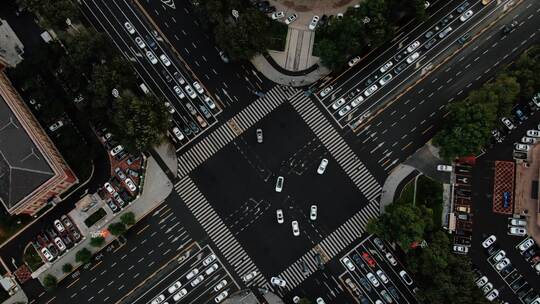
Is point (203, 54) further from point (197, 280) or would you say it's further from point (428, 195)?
point (428, 195)

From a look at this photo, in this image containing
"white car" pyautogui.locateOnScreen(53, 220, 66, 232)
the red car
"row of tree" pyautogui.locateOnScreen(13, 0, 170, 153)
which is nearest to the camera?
"row of tree" pyautogui.locateOnScreen(13, 0, 170, 153)

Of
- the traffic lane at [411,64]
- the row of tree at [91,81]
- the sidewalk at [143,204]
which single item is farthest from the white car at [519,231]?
the row of tree at [91,81]

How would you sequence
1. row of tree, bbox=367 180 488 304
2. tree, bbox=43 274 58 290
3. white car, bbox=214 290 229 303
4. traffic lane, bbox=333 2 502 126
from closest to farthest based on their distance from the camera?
1. row of tree, bbox=367 180 488 304
2. tree, bbox=43 274 58 290
3. white car, bbox=214 290 229 303
4. traffic lane, bbox=333 2 502 126

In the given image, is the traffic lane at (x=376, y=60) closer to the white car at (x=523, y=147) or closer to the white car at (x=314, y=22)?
the white car at (x=314, y=22)

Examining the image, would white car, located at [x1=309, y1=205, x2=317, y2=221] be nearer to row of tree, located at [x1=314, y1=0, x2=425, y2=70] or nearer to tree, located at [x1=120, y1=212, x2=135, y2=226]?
row of tree, located at [x1=314, y1=0, x2=425, y2=70]

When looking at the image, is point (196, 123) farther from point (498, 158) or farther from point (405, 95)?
point (498, 158)

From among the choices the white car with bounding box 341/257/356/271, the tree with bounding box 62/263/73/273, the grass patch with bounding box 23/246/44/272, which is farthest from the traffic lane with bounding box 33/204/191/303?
the white car with bounding box 341/257/356/271

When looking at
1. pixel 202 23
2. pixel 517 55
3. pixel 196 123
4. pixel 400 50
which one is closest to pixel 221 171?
pixel 196 123

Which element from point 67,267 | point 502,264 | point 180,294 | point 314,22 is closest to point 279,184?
point 180,294
